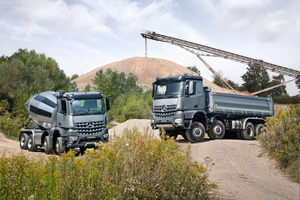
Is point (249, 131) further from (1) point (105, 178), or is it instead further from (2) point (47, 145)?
(1) point (105, 178)

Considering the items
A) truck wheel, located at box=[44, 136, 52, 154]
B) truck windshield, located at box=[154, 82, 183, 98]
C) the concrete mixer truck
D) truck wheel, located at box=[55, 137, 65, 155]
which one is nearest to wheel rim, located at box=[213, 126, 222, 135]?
truck windshield, located at box=[154, 82, 183, 98]

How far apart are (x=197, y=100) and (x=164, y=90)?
180cm

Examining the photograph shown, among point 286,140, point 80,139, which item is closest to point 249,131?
point 286,140

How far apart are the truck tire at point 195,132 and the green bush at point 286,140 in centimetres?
337

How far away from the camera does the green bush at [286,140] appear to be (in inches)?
460

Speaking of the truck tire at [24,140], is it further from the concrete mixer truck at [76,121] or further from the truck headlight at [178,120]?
the truck headlight at [178,120]

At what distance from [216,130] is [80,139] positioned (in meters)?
7.75

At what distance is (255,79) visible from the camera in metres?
50.8

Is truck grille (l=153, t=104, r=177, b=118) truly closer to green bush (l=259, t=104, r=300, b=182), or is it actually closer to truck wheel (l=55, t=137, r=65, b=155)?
green bush (l=259, t=104, r=300, b=182)

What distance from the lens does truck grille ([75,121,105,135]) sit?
1410 cm

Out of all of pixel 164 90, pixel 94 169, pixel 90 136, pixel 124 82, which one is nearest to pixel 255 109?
pixel 164 90

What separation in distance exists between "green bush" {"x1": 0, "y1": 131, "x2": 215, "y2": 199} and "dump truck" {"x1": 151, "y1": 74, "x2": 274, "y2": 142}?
794cm

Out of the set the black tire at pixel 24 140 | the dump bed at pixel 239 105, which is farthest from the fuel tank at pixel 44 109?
the dump bed at pixel 239 105

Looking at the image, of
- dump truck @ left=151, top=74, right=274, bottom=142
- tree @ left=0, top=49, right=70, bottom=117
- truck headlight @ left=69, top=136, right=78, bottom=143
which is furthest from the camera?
tree @ left=0, top=49, right=70, bottom=117
